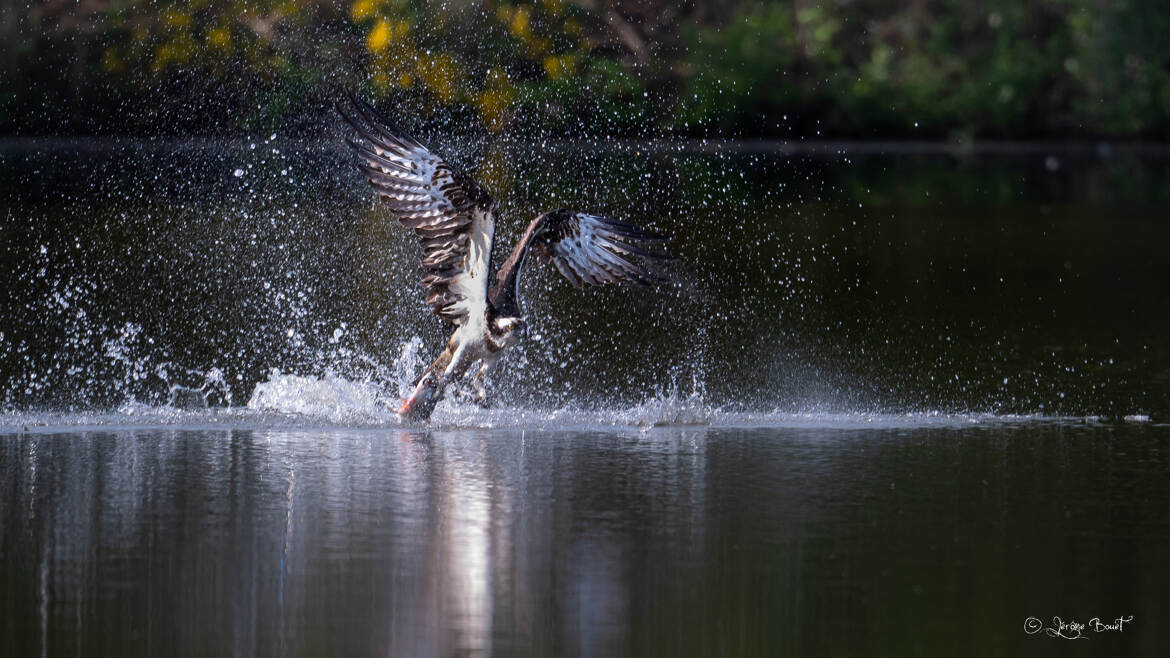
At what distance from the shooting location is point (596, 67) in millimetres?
31891

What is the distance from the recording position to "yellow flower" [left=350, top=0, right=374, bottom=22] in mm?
29891

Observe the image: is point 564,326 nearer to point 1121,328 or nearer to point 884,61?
point 1121,328

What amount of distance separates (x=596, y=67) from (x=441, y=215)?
72.8ft

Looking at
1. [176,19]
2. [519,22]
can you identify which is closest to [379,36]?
[519,22]

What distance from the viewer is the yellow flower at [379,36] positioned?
98.6 feet

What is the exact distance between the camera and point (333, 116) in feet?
97.1

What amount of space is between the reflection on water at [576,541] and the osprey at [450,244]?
0.40 metres

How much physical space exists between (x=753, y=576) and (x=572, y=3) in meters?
26.1

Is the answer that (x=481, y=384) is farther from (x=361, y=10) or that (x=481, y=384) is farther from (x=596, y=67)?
(x=596, y=67)

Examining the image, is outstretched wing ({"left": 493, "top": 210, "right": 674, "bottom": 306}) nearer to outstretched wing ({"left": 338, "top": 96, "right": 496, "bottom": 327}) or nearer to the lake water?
outstretched wing ({"left": 338, "top": 96, "right": 496, "bottom": 327})

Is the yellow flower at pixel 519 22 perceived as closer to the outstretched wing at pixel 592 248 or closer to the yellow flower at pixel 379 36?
the yellow flower at pixel 379 36

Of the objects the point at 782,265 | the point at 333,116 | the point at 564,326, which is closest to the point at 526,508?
the point at 564,326

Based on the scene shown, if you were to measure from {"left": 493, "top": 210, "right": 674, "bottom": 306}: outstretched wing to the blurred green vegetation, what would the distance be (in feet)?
58.7

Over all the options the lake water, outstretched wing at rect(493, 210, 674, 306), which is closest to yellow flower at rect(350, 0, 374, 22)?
the lake water
